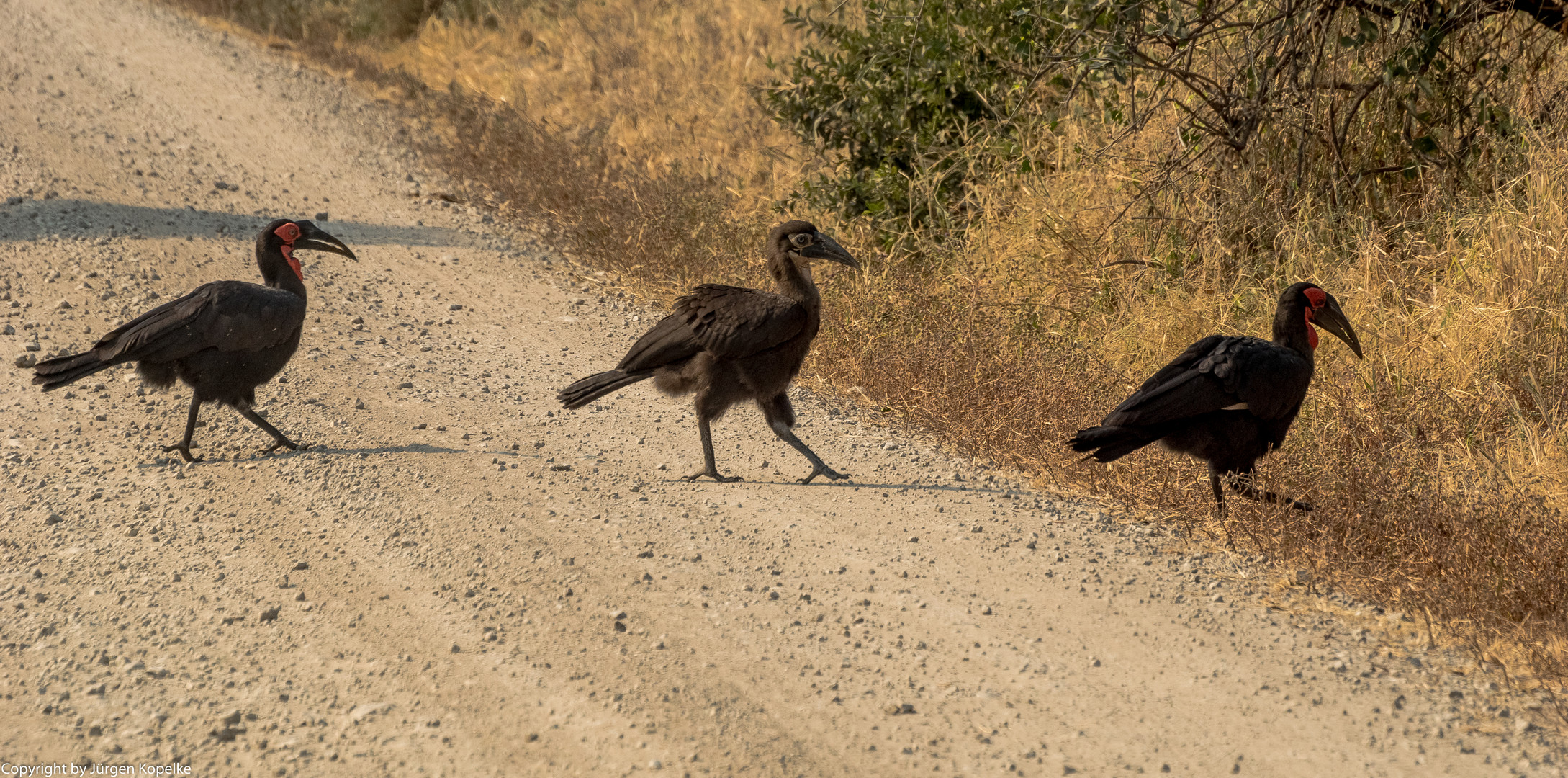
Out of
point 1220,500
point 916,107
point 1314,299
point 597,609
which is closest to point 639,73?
point 916,107

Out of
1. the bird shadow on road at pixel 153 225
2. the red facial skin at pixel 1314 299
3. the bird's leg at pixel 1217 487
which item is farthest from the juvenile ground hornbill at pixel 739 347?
the bird shadow on road at pixel 153 225

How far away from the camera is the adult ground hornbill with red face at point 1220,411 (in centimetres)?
454

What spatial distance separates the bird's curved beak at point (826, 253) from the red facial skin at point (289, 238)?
2.45 m

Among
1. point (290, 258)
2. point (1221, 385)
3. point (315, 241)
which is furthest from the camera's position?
point (315, 241)

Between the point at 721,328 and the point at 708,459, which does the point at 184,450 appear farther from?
the point at 721,328

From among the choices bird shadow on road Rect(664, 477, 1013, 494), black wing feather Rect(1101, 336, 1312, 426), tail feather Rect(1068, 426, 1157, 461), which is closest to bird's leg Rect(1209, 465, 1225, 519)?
black wing feather Rect(1101, 336, 1312, 426)

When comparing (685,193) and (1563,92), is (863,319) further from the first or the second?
(1563,92)

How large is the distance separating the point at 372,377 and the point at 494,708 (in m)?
3.62

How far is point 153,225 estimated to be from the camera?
29.7 ft

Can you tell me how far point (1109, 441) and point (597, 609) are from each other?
1917 mm

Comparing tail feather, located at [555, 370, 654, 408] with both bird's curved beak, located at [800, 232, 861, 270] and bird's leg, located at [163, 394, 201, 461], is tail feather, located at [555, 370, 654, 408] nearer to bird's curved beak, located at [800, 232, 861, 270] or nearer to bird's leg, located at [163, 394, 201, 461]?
bird's curved beak, located at [800, 232, 861, 270]

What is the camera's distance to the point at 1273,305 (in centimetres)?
664

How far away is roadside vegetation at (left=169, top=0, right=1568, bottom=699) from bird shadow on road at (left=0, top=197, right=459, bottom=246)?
1022 millimetres

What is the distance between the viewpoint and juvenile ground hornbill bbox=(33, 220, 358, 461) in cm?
538
